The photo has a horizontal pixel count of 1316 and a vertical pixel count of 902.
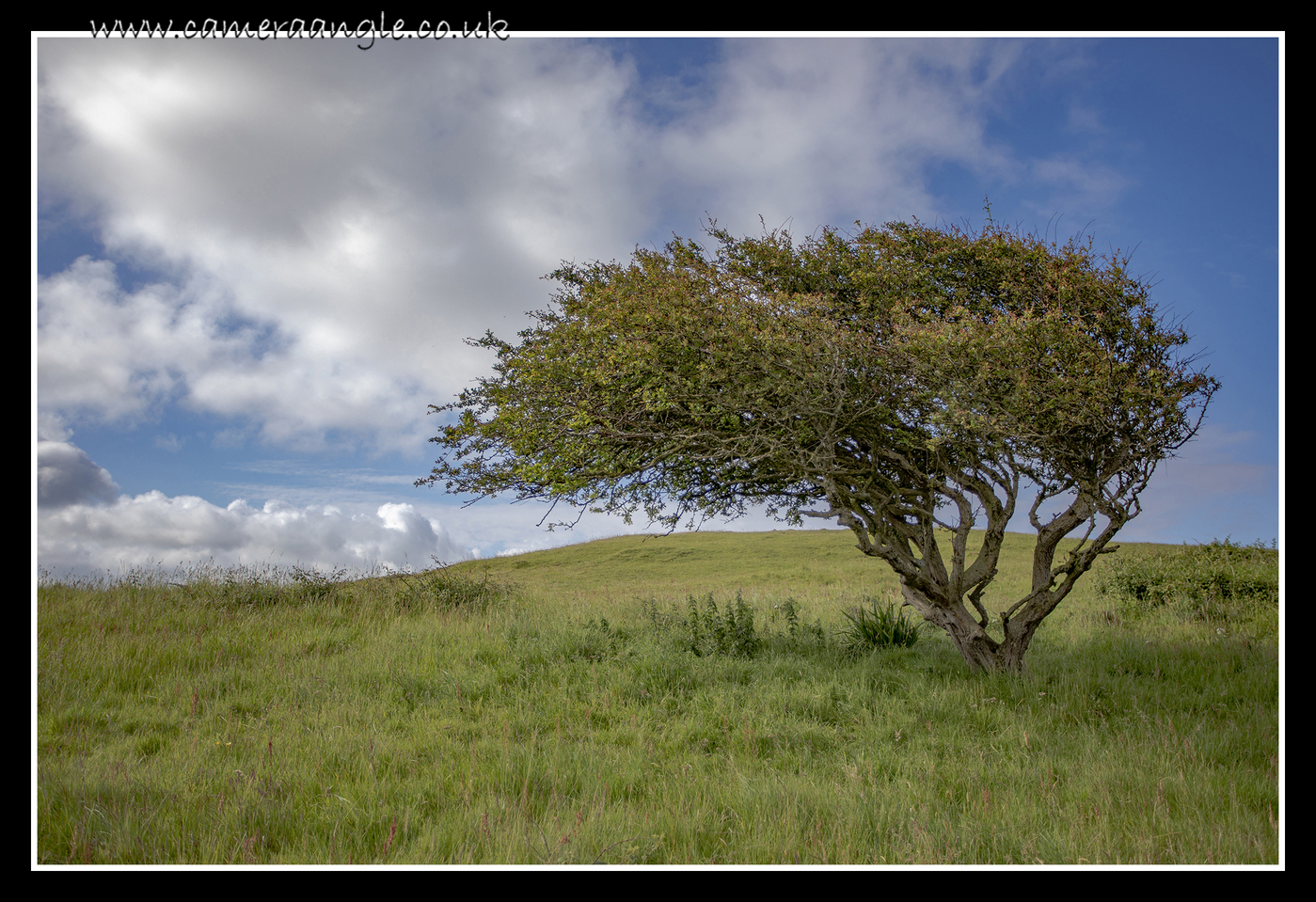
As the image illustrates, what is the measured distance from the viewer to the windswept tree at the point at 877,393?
382 inches

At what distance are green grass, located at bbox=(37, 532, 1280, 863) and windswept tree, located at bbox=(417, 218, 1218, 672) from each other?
8.55ft

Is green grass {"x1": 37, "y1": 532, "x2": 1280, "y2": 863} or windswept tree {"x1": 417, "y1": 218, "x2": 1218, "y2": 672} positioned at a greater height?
windswept tree {"x1": 417, "y1": 218, "x2": 1218, "y2": 672}

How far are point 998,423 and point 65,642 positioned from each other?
52.1ft

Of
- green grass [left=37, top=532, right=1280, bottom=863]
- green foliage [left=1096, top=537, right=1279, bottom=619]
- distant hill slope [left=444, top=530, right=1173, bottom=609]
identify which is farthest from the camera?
distant hill slope [left=444, top=530, right=1173, bottom=609]

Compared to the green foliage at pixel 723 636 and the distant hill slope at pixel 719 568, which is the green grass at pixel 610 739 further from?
the distant hill slope at pixel 719 568

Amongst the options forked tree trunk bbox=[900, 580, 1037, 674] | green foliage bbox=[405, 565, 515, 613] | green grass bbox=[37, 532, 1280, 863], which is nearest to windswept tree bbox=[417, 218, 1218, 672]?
forked tree trunk bbox=[900, 580, 1037, 674]

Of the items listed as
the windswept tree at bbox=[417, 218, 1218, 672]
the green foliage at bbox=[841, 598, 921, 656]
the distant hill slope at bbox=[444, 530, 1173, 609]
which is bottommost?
the distant hill slope at bbox=[444, 530, 1173, 609]

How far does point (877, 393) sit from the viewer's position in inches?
406

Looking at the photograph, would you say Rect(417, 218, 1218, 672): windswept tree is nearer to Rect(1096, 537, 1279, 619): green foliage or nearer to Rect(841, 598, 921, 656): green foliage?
Rect(841, 598, 921, 656): green foliage

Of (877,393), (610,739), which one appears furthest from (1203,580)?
(610,739)

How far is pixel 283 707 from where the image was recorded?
29.2 ft

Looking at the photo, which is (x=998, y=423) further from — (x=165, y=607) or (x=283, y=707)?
(x=165, y=607)

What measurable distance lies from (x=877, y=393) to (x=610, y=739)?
6.38 metres

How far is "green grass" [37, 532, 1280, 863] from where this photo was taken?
5227 millimetres
